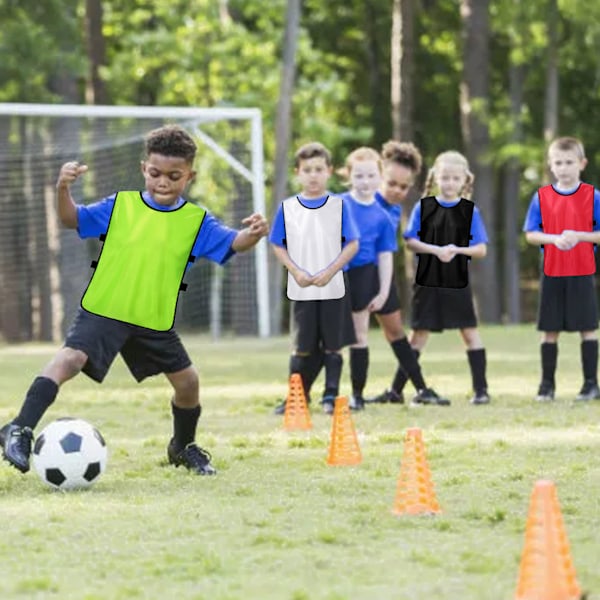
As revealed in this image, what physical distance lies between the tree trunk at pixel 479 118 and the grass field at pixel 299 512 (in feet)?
56.9

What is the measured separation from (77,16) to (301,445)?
2307cm

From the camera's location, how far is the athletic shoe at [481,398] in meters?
10.9

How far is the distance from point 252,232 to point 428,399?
4.24 metres

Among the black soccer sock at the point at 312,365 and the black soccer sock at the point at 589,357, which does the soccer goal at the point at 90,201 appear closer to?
the black soccer sock at the point at 589,357

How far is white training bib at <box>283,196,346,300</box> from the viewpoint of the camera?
9.59 metres

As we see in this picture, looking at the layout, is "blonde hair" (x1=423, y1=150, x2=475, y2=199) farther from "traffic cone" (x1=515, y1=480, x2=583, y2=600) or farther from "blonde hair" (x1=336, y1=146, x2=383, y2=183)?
"traffic cone" (x1=515, y1=480, x2=583, y2=600)

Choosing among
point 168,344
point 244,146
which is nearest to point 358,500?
point 168,344

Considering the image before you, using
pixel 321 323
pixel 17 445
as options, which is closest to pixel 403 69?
pixel 321 323

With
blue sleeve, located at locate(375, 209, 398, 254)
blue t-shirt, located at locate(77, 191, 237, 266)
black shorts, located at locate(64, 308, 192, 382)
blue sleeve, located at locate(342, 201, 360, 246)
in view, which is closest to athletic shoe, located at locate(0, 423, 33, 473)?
black shorts, located at locate(64, 308, 192, 382)

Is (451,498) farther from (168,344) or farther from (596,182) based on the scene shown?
(596,182)

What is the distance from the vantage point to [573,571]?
A: 453 cm

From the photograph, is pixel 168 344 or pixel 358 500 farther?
pixel 168 344

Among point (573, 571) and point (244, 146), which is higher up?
point (244, 146)

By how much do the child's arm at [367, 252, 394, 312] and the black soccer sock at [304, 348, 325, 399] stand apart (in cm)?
51
